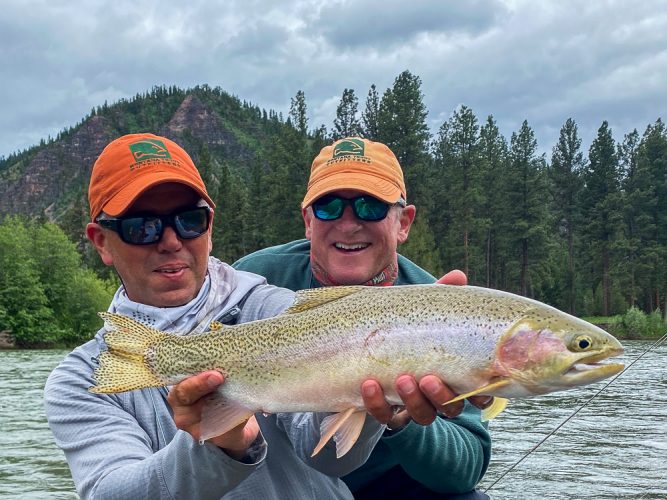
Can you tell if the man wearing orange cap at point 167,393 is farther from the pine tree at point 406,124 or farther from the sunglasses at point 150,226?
the pine tree at point 406,124

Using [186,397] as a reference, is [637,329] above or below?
below

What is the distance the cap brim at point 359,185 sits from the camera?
477cm

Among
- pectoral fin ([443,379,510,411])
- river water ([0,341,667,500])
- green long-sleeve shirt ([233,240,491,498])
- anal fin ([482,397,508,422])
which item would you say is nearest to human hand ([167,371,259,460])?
pectoral fin ([443,379,510,411])

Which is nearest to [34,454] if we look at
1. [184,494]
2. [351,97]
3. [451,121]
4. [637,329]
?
[184,494]

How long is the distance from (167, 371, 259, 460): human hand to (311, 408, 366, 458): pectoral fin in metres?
0.30

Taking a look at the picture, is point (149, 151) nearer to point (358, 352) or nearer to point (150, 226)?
point (150, 226)

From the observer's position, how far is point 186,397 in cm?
298

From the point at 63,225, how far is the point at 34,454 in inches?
3140

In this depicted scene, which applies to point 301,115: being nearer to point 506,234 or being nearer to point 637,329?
point 506,234

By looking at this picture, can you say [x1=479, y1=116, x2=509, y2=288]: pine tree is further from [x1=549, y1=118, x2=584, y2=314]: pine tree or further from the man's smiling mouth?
the man's smiling mouth

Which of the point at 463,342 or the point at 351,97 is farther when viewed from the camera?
the point at 351,97

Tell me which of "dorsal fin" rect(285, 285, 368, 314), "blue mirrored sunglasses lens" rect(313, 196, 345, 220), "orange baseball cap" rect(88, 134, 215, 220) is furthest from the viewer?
"blue mirrored sunglasses lens" rect(313, 196, 345, 220)

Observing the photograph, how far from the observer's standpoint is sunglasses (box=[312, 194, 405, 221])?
4.85m

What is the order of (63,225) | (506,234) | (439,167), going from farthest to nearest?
1. (63,225)
2. (439,167)
3. (506,234)
